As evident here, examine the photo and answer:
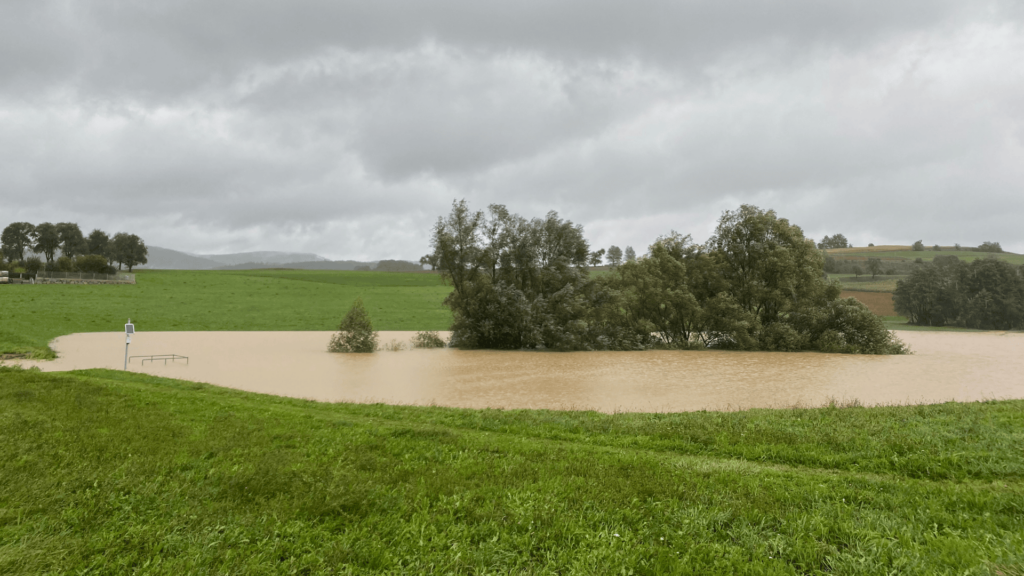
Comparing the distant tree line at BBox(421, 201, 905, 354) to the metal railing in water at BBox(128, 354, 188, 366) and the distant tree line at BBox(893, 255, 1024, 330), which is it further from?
the distant tree line at BBox(893, 255, 1024, 330)

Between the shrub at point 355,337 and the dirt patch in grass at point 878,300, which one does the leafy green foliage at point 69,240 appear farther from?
the dirt patch in grass at point 878,300

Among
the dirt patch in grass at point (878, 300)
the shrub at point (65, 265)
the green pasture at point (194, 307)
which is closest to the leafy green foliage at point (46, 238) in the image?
the shrub at point (65, 265)

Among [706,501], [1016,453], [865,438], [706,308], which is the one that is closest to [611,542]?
[706,501]

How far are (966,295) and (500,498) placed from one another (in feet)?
283

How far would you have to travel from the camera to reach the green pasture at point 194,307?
128ft

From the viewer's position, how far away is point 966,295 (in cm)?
6594

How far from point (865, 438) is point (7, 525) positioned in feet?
37.8

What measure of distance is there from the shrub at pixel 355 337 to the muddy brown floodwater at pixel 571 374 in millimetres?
1290

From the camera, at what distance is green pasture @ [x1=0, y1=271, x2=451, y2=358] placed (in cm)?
3894

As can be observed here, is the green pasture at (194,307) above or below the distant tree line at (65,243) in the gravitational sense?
below

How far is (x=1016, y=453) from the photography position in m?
7.29

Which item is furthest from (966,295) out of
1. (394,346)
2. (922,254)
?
(394,346)

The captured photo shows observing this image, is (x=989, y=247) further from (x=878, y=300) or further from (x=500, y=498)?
(x=500, y=498)

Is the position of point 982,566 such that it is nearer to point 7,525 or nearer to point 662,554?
point 662,554
